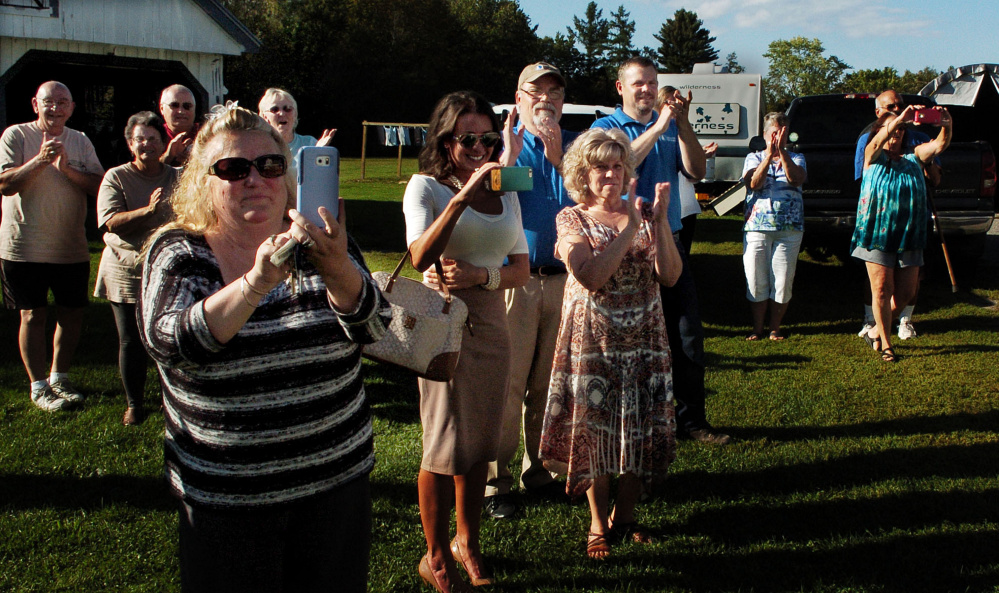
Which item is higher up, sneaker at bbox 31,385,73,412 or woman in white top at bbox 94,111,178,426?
woman in white top at bbox 94,111,178,426

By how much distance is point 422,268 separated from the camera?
3080 millimetres

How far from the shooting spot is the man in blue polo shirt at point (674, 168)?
4418mm

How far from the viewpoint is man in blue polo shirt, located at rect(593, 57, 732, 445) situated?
4.42 metres

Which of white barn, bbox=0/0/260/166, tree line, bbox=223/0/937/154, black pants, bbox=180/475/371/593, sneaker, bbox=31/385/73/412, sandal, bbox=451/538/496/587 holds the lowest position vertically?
sandal, bbox=451/538/496/587

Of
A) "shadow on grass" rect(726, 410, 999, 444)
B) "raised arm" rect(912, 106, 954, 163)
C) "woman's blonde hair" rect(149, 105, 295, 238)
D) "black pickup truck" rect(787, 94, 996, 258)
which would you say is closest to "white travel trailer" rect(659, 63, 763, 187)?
"black pickup truck" rect(787, 94, 996, 258)

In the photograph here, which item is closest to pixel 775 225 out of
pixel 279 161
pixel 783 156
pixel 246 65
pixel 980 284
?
pixel 783 156

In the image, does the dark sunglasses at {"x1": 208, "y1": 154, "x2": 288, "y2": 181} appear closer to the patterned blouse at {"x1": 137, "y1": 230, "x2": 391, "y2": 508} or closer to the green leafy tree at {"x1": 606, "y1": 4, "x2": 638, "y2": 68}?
the patterned blouse at {"x1": 137, "y1": 230, "x2": 391, "y2": 508}

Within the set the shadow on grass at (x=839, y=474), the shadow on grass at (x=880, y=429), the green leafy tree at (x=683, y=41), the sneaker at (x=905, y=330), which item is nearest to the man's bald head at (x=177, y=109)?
the shadow on grass at (x=839, y=474)

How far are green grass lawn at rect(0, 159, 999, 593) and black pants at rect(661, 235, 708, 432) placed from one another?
0.26m

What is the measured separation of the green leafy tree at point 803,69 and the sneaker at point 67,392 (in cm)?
9058

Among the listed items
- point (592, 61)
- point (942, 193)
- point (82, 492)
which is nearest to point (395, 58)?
point (592, 61)

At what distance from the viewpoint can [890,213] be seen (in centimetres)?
657

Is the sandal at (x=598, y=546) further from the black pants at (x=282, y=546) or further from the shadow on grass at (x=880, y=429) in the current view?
the shadow on grass at (x=880, y=429)

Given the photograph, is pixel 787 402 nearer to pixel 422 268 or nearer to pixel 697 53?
pixel 422 268
